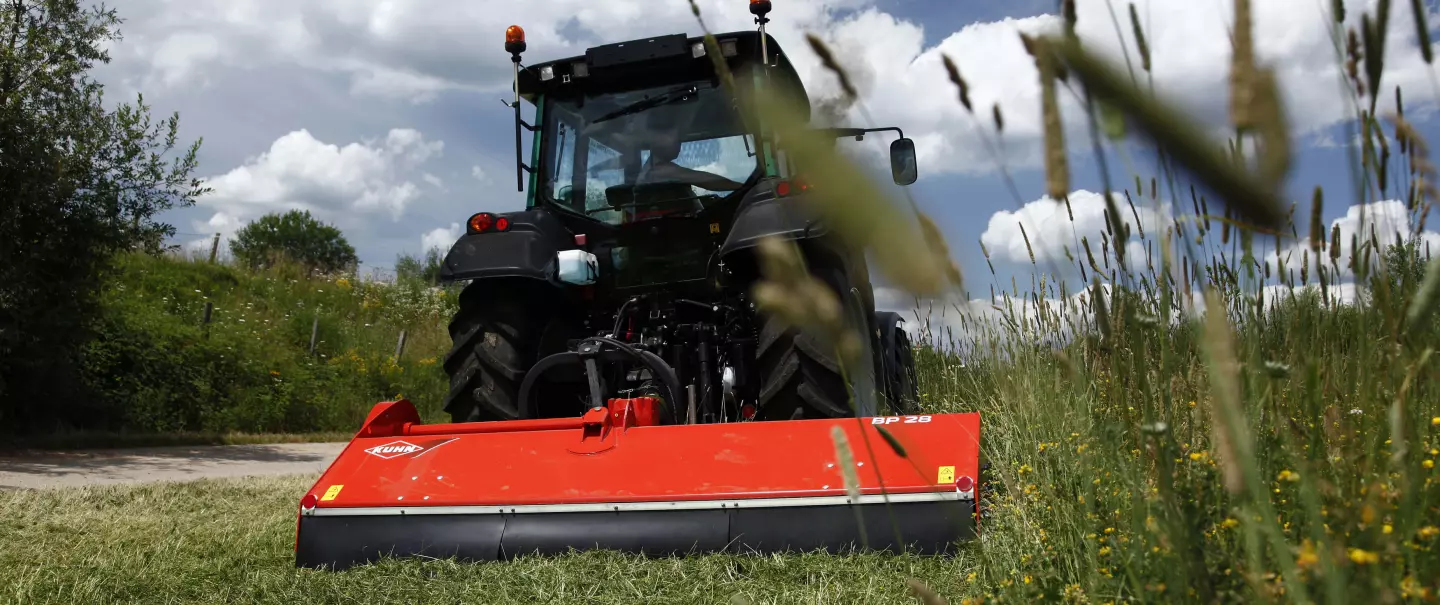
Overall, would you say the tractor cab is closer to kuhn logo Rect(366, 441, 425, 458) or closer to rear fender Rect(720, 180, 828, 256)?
rear fender Rect(720, 180, 828, 256)

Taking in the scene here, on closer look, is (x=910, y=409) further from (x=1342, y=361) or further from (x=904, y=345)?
(x=1342, y=361)

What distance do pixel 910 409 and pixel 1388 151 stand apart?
12.2ft

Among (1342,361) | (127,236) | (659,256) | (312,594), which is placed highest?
(127,236)

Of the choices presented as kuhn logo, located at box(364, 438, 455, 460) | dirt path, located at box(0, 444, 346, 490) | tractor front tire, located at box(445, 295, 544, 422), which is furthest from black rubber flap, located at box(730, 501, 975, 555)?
dirt path, located at box(0, 444, 346, 490)

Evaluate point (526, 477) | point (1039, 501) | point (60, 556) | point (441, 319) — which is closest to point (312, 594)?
point (526, 477)

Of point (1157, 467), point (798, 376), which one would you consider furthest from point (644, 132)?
point (1157, 467)

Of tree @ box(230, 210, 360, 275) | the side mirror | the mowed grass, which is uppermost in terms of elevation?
tree @ box(230, 210, 360, 275)

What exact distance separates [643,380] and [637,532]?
1.19 m

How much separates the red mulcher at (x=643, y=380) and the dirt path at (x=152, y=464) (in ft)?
10.2

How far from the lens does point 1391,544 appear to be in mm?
981

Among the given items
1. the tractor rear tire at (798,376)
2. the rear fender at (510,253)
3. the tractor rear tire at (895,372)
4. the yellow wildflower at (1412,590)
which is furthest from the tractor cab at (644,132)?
the yellow wildflower at (1412,590)

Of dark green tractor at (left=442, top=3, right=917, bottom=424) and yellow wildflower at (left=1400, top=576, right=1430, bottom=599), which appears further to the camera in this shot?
dark green tractor at (left=442, top=3, right=917, bottom=424)

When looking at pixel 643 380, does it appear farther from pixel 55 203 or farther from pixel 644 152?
pixel 55 203

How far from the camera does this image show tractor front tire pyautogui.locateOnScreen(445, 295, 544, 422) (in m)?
4.03
